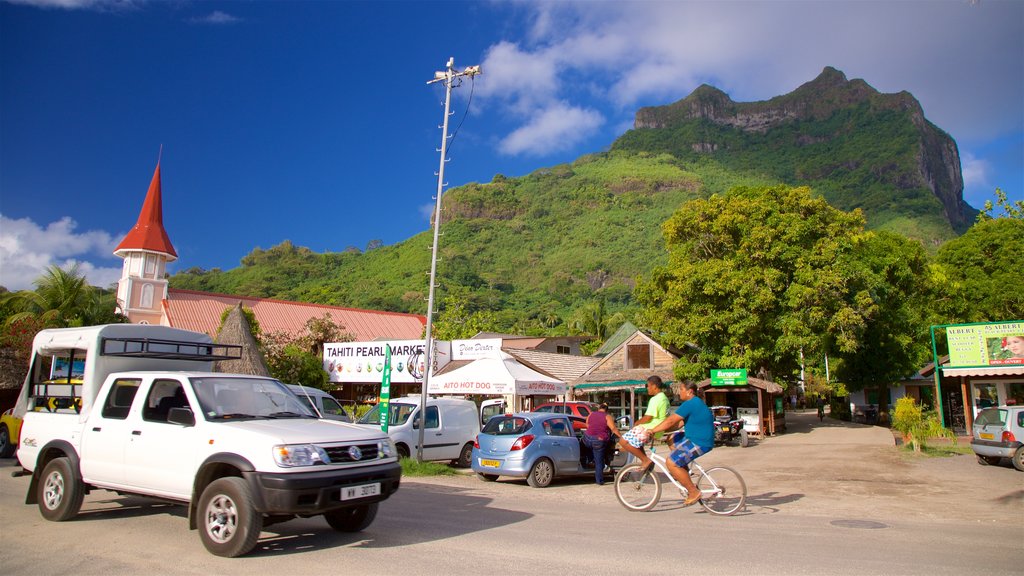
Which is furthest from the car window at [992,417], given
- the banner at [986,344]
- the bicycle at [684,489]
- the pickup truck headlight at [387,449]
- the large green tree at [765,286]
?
the pickup truck headlight at [387,449]

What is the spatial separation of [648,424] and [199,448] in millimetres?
5972

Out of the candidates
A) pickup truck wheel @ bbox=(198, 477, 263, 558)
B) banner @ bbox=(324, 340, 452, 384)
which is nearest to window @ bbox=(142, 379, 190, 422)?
pickup truck wheel @ bbox=(198, 477, 263, 558)

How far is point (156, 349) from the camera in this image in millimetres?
8898

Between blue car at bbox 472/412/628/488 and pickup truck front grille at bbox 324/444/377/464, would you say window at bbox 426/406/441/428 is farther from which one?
pickup truck front grille at bbox 324/444/377/464

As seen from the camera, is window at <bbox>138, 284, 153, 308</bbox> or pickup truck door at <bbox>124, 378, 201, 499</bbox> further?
window at <bbox>138, 284, 153, 308</bbox>

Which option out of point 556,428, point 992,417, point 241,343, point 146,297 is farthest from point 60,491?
point 146,297

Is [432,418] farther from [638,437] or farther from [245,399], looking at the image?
[245,399]

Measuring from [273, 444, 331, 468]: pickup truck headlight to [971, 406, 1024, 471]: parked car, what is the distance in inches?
681

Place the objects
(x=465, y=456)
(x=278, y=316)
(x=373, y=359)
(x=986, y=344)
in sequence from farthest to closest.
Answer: (x=278, y=316) → (x=373, y=359) → (x=986, y=344) → (x=465, y=456)

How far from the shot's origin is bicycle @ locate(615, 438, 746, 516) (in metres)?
9.09

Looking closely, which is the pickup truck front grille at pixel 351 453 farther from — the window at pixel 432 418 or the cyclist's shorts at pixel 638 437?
the window at pixel 432 418

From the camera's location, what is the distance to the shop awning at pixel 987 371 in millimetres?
27300

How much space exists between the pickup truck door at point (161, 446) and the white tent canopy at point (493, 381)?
16.8m

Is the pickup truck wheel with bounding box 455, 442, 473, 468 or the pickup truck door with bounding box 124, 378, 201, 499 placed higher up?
the pickup truck door with bounding box 124, 378, 201, 499
